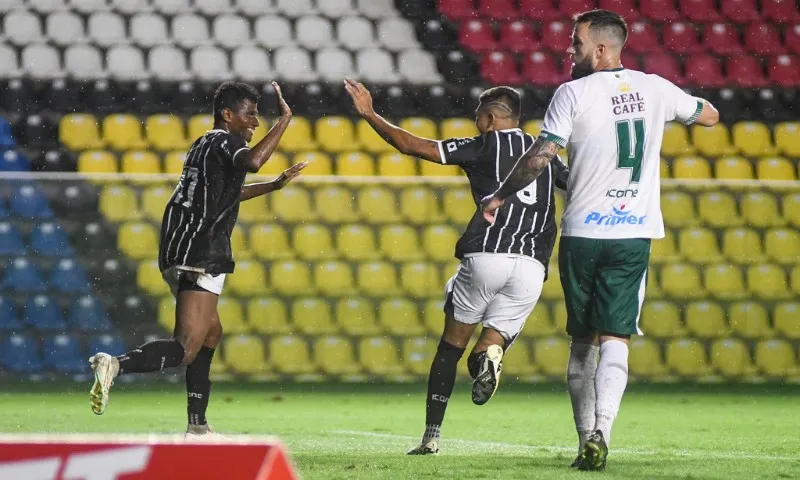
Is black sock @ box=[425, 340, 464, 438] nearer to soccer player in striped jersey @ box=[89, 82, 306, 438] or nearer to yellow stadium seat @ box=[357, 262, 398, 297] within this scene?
soccer player in striped jersey @ box=[89, 82, 306, 438]

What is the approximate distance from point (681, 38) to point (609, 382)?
813 cm

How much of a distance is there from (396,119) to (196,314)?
5660 mm

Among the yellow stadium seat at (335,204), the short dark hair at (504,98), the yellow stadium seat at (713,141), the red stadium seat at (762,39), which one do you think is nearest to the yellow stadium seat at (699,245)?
the yellow stadium seat at (713,141)

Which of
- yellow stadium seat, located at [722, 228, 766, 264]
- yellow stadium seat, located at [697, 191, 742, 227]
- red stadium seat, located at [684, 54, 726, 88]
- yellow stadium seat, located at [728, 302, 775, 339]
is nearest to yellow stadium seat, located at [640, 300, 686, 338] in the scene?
yellow stadium seat, located at [728, 302, 775, 339]

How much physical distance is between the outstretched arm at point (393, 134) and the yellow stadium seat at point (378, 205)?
380 centimetres

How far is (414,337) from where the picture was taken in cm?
900

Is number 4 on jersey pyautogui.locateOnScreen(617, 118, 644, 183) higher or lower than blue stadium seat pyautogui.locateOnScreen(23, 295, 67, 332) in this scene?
higher

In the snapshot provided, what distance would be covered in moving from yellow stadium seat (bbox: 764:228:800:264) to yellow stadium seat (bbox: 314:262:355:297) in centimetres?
303

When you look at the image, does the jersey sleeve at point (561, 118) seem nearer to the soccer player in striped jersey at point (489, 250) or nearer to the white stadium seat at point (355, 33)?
the soccer player in striped jersey at point (489, 250)

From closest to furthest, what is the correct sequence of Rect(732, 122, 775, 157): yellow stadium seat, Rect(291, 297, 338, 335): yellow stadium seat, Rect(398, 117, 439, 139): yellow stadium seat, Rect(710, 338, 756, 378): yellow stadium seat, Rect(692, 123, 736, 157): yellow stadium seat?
Rect(291, 297, 338, 335): yellow stadium seat → Rect(710, 338, 756, 378): yellow stadium seat → Rect(398, 117, 439, 139): yellow stadium seat → Rect(692, 123, 736, 157): yellow stadium seat → Rect(732, 122, 775, 157): yellow stadium seat

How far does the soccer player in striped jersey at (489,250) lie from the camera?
17.4ft

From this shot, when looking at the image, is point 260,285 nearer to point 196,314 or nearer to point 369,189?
point 369,189

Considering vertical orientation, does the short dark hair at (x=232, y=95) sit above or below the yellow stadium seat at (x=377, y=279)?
above

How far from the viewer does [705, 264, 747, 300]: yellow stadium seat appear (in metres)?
9.24
